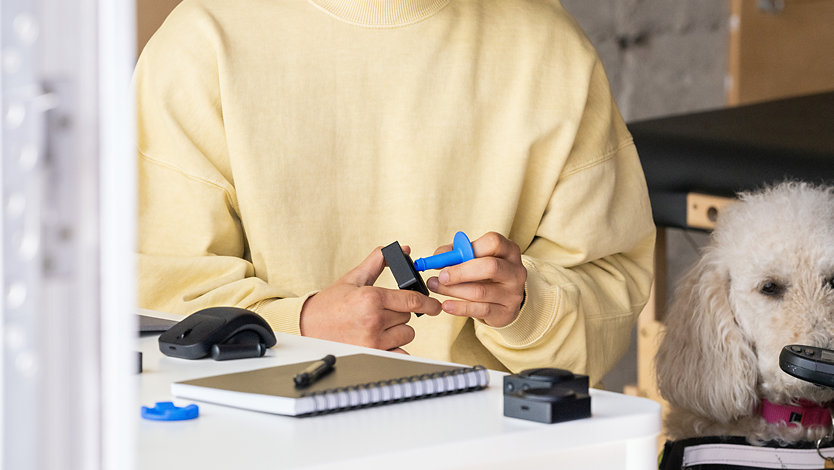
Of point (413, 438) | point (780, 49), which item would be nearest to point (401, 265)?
point (413, 438)

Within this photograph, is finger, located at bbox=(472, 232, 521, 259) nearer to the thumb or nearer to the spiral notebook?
the thumb

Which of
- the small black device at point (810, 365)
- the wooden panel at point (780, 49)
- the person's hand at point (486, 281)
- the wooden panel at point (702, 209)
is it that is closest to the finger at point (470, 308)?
the person's hand at point (486, 281)

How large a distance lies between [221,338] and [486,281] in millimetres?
429

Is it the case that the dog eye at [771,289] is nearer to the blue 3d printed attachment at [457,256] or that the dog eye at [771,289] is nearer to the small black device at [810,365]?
the small black device at [810,365]

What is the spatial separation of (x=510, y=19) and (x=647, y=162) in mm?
679

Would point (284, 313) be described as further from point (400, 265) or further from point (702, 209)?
point (702, 209)

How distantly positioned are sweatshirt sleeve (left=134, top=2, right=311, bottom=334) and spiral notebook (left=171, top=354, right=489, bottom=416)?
575 mm

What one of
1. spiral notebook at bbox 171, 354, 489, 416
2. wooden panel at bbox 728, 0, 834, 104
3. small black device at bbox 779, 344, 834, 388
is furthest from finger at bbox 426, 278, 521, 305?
wooden panel at bbox 728, 0, 834, 104

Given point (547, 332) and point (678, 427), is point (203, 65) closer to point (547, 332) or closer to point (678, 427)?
point (547, 332)

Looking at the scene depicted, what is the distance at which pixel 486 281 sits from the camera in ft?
3.65

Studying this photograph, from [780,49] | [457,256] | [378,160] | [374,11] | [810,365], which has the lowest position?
[810,365]

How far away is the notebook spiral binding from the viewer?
0.56m

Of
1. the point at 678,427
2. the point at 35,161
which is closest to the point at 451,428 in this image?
the point at 35,161

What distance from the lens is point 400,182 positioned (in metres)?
1.31
